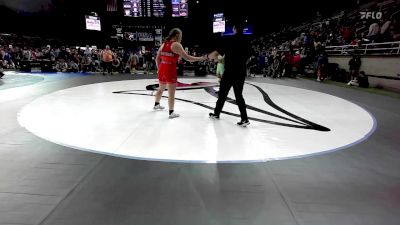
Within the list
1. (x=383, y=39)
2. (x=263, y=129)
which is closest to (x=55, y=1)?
(x=383, y=39)

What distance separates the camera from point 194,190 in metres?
2.40

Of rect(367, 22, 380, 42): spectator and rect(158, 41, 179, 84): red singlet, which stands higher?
rect(367, 22, 380, 42): spectator

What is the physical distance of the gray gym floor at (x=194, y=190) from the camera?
6.63 feet

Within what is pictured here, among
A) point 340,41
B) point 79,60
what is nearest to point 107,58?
point 79,60

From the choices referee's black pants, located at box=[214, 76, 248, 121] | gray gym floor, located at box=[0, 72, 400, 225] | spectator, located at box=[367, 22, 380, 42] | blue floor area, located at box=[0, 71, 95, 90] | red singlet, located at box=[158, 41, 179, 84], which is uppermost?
spectator, located at box=[367, 22, 380, 42]

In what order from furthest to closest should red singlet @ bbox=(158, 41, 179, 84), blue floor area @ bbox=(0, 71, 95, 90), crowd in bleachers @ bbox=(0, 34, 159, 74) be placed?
crowd in bleachers @ bbox=(0, 34, 159, 74)
blue floor area @ bbox=(0, 71, 95, 90)
red singlet @ bbox=(158, 41, 179, 84)

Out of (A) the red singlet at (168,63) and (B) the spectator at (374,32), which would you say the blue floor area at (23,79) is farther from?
(B) the spectator at (374,32)

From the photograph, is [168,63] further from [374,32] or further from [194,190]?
[374,32]

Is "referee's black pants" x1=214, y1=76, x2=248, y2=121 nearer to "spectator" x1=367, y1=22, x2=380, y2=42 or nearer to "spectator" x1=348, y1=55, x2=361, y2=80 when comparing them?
"spectator" x1=348, y1=55, x2=361, y2=80

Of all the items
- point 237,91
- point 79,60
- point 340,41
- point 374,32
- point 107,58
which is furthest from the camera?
point 79,60

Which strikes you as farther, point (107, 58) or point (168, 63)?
point (107, 58)

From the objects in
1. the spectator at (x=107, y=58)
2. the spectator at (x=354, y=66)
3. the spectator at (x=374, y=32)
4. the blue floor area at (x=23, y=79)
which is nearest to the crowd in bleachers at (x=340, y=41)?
the spectator at (x=374, y=32)

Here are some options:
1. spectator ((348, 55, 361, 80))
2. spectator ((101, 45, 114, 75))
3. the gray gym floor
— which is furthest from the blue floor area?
spectator ((348, 55, 361, 80))

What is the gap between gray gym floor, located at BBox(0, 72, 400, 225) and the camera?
2.02 m
